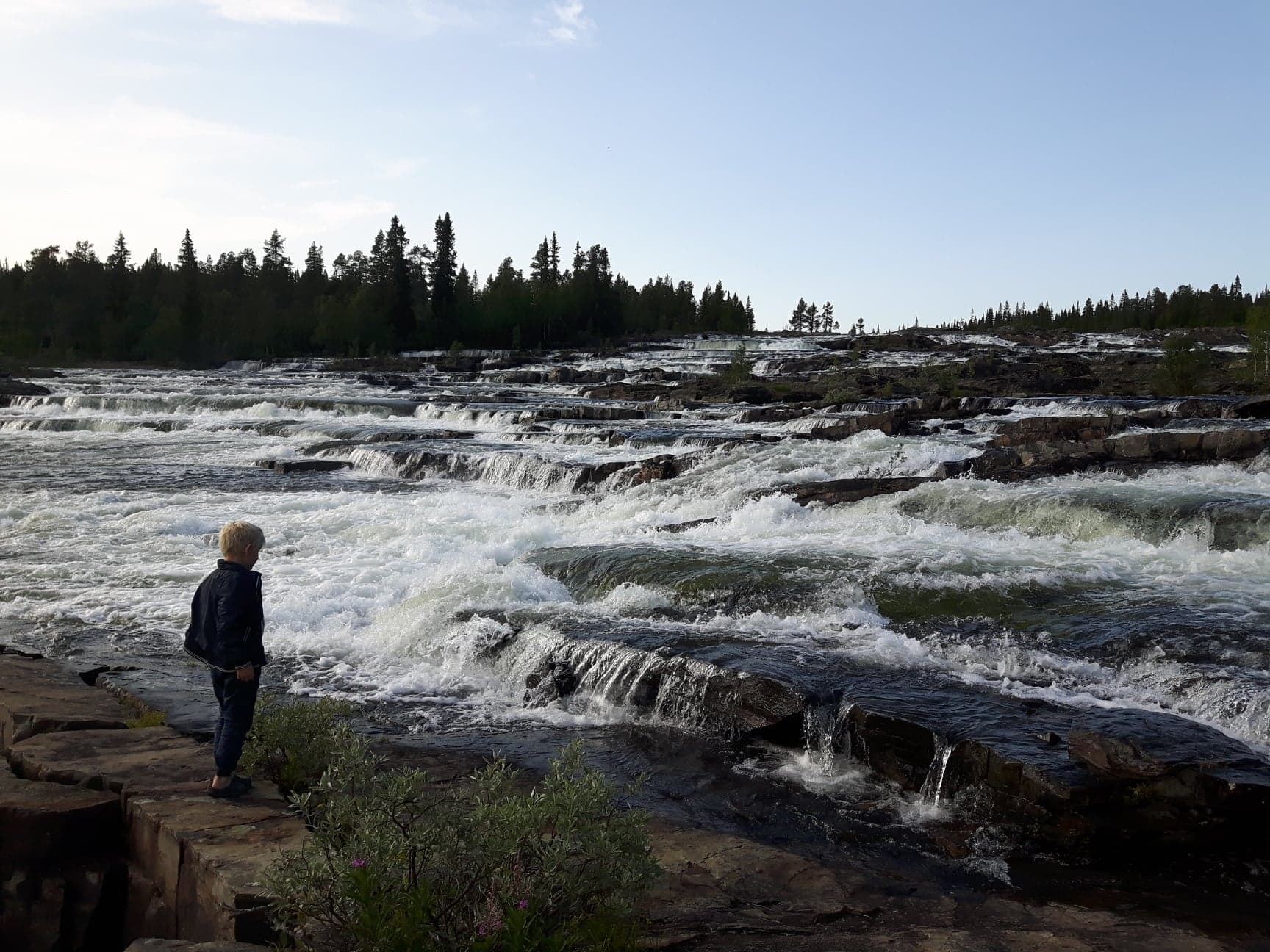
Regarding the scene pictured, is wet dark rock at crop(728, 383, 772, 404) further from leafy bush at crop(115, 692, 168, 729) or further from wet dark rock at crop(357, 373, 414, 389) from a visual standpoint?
leafy bush at crop(115, 692, 168, 729)

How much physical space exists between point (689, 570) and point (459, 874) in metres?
7.67

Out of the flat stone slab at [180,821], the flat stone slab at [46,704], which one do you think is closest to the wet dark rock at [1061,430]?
the flat stone slab at [46,704]

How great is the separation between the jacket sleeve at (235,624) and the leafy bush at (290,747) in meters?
0.69

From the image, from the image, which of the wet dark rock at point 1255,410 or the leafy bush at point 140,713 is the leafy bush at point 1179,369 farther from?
the leafy bush at point 140,713

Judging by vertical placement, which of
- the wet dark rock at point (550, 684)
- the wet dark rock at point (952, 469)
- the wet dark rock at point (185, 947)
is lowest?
the wet dark rock at point (550, 684)

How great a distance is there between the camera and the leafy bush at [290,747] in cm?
548

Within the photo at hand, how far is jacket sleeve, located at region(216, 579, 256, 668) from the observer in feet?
16.4

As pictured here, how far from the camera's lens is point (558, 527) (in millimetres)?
15297

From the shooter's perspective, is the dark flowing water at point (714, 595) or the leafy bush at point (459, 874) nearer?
the leafy bush at point (459, 874)

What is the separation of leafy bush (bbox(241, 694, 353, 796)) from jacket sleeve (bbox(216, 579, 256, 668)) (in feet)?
2.26

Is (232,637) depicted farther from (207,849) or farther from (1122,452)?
(1122,452)

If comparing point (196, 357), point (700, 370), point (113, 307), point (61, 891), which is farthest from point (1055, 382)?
point (113, 307)

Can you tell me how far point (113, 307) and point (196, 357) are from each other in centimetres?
1276

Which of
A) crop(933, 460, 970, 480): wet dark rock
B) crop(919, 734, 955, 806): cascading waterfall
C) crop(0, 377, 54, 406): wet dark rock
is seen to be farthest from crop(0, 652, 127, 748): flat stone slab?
crop(0, 377, 54, 406): wet dark rock
